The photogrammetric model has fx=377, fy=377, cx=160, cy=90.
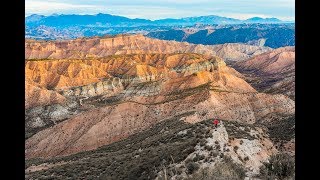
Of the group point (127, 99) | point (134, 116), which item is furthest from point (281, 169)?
point (127, 99)

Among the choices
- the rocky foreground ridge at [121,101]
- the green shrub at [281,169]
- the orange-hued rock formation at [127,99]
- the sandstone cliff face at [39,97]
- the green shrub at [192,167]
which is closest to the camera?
the green shrub at [281,169]

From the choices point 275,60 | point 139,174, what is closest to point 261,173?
point 139,174

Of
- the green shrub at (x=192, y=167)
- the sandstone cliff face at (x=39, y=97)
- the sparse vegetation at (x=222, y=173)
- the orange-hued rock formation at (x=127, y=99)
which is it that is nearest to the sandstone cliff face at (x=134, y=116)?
the orange-hued rock formation at (x=127, y=99)

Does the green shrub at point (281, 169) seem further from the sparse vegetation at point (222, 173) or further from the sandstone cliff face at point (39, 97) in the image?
the sandstone cliff face at point (39, 97)

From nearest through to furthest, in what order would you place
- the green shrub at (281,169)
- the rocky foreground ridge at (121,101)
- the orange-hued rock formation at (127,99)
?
the green shrub at (281,169) → the rocky foreground ridge at (121,101) → the orange-hued rock formation at (127,99)

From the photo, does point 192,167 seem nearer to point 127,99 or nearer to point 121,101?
point 121,101

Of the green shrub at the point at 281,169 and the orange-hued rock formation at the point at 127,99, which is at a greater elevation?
the green shrub at the point at 281,169

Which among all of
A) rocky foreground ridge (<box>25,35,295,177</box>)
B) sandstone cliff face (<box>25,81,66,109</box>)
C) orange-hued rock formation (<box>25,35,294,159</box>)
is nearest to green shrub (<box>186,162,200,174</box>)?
rocky foreground ridge (<box>25,35,295,177</box>)

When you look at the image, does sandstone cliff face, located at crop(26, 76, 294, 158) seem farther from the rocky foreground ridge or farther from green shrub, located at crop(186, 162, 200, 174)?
green shrub, located at crop(186, 162, 200, 174)

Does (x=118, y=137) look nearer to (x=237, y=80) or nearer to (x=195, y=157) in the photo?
(x=195, y=157)
